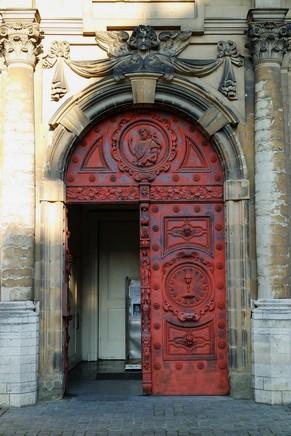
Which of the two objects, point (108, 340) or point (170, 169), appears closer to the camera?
point (170, 169)

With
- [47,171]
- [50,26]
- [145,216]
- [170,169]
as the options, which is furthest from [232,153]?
[50,26]

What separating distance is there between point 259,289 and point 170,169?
207 cm

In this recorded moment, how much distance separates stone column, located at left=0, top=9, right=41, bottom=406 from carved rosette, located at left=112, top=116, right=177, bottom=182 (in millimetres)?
1269

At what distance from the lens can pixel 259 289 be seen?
8062 millimetres

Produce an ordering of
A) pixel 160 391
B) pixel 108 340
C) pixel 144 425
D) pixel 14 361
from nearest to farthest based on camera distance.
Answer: pixel 144 425 < pixel 14 361 < pixel 160 391 < pixel 108 340

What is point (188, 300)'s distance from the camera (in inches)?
332

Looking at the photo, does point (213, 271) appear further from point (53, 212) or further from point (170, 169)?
point (53, 212)

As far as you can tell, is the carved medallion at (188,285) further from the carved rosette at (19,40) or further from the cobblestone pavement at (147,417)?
the carved rosette at (19,40)

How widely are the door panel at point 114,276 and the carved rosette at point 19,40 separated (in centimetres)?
442

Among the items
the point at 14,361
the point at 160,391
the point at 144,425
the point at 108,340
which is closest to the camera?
the point at 144,425

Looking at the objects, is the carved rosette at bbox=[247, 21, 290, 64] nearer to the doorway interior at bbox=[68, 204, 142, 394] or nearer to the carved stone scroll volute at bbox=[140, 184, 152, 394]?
the carved stone scroll volute at bbox=[140, 184, 152, 394]

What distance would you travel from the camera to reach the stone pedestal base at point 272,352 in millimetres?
7668

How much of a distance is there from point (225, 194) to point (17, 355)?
3.47 m

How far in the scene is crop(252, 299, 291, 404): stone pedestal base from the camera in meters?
7.67
